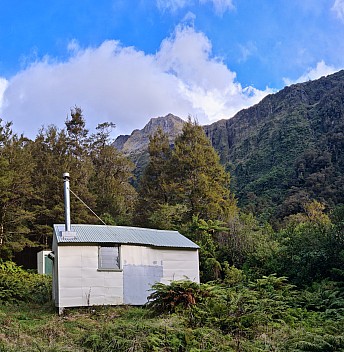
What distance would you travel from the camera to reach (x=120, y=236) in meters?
17.1

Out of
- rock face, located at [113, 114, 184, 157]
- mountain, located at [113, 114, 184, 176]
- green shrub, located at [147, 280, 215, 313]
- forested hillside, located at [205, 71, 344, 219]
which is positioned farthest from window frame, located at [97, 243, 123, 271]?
rock face, located at [113, 114, 184, 157]

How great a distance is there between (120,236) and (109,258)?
1.02 meters

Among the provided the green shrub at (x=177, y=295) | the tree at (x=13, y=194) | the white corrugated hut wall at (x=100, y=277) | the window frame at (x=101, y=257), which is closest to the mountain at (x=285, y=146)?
the tree at (x=13, y=194)

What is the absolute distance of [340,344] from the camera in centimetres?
870

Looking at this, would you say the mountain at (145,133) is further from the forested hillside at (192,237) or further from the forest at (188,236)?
the forest at (188,236)

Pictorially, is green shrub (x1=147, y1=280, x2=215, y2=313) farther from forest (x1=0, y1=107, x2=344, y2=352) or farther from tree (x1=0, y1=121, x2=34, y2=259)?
tree (x1=0, y1=121, x2=34, y2=259)

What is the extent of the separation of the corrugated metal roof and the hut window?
1.09 feet

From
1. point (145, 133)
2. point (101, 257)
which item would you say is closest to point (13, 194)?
point (101, 257)

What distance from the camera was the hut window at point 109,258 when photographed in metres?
16.2

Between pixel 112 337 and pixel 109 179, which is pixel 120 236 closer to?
pixel 112 337

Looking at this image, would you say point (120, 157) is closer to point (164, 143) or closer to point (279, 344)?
point (164, 143)

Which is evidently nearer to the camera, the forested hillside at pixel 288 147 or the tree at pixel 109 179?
the tree at pixel 109 179

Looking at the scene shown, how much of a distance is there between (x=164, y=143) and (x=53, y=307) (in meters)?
16.3

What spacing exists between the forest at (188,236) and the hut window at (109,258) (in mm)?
1562
